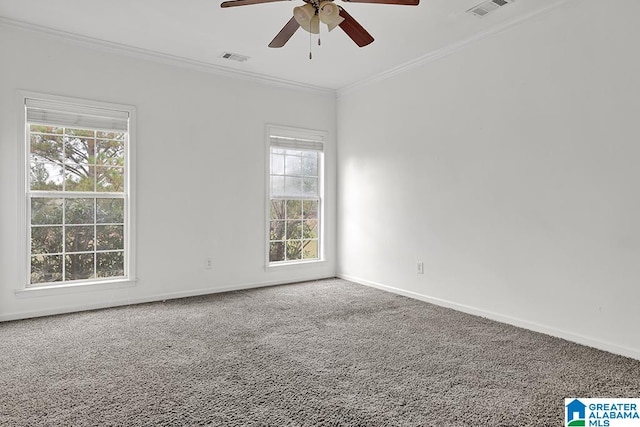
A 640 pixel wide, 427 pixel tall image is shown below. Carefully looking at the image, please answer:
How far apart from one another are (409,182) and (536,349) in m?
2.16

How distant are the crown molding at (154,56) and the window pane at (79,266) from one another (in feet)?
6.90

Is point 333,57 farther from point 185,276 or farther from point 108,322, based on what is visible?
point 108,322

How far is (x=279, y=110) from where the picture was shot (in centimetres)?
512

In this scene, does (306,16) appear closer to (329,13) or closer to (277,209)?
(329,13)

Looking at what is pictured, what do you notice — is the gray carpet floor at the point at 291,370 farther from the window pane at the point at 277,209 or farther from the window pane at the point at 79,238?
the window pane at the point at 277,209

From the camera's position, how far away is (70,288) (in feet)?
12.6

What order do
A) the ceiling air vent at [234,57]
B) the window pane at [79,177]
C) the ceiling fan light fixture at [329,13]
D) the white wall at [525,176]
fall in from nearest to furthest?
the ceiling fan light fixture at [329,13], the white wall at [525,176], the window pane at [79,177], the ceiling air vent at [234,57]

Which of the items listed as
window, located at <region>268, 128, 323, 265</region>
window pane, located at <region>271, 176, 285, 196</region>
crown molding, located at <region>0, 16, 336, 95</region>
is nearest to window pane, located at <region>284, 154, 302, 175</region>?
window, located at <region>268, 128, 323, 265</region>

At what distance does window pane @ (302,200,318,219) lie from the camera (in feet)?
18.0

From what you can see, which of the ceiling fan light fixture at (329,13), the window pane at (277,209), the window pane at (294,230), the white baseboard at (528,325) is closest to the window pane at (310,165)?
the window pane at (277,209)

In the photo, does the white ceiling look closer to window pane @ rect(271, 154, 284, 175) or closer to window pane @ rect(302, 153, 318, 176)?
window pane @ rect(271, 154, 284, 175)

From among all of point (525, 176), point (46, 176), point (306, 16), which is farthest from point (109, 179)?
point (525, 176)

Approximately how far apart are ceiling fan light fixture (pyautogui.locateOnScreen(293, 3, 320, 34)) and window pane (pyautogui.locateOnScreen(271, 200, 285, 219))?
Answer: 294 cm

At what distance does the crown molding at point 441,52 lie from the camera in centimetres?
328
